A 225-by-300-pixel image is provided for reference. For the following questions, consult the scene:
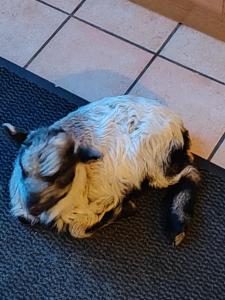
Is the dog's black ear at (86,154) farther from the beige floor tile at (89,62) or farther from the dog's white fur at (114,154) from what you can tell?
the beige floor tile at (89,62)

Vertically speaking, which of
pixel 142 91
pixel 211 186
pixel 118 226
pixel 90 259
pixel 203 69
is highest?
pixel 203 69

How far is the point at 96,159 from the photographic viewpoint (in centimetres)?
134

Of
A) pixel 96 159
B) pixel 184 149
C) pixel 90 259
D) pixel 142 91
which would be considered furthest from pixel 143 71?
pixel 90 259

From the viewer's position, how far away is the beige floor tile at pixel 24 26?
180 cm

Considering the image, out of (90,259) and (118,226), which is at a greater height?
(118,226)

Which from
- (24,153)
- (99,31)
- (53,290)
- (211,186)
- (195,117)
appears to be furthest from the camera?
(99,31)

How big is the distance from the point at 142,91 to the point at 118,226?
0.44m

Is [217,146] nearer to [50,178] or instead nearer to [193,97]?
[193,97]

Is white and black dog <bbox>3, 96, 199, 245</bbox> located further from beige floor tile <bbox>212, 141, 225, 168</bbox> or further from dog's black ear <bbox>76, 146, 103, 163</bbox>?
beige floor tile <bbox>212, 141, 225, 168</bbox>

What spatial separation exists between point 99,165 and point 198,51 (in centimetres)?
61

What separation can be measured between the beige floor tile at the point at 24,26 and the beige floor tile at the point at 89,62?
41mm

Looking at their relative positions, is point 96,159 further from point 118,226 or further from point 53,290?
point 53,290

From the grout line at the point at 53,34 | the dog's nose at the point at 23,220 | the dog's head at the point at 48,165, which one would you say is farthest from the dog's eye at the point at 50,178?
the grout line at the point at 53,34

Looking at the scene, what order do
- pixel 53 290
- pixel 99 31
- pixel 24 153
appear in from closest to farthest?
pixel 24 153, pixel 53 290, pixel 99 31
